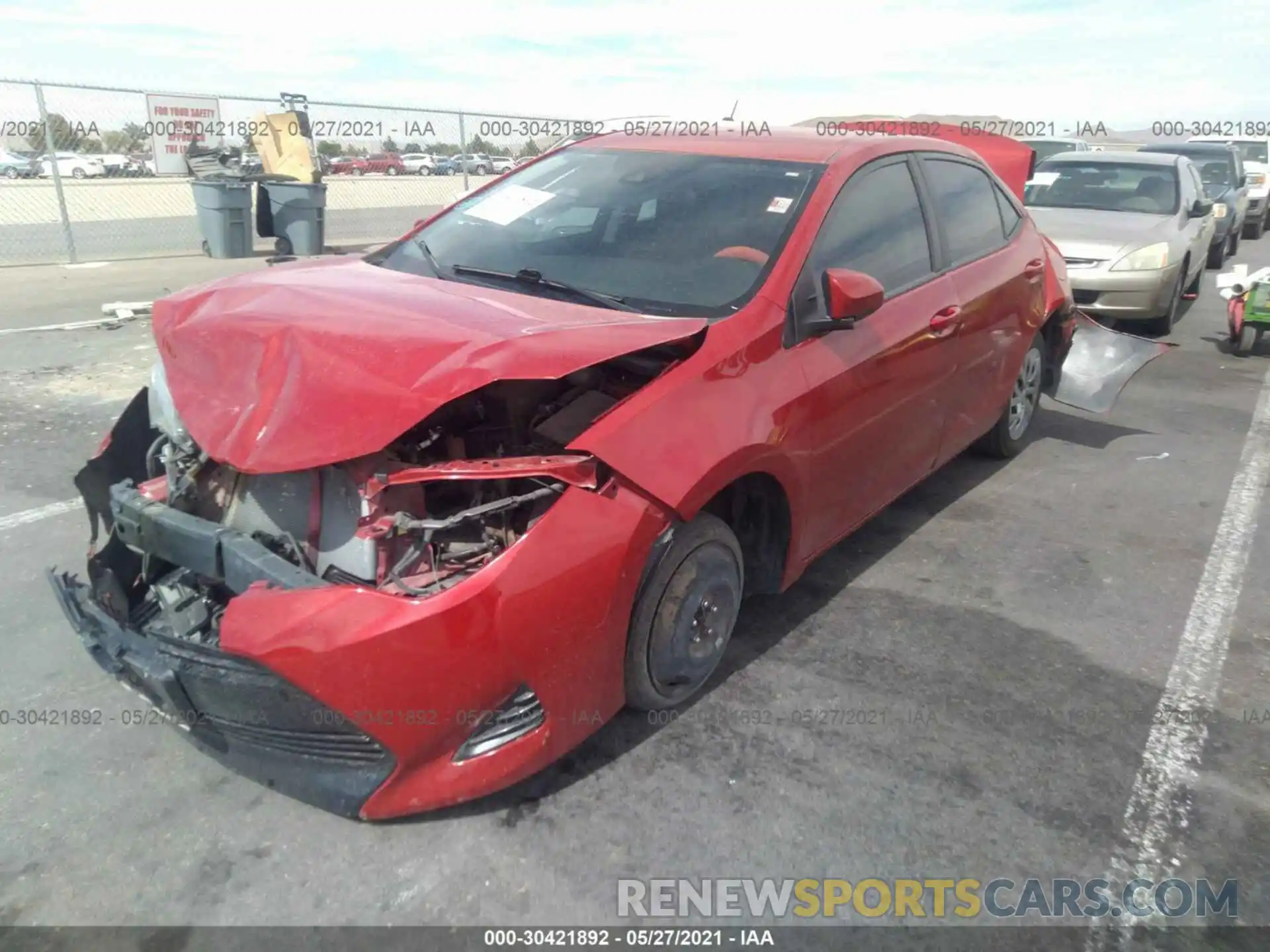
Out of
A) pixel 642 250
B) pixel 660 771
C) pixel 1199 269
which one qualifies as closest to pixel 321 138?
pixel 1199 269

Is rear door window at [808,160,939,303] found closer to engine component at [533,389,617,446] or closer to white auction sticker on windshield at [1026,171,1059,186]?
engine component at [533,389,617,446]

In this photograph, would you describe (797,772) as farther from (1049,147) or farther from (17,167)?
(17,167)

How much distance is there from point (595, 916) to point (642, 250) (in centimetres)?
218

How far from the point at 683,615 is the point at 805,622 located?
98 cm

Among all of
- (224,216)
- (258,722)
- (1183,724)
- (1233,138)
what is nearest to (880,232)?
(1183,724)

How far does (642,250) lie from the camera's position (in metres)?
3.47

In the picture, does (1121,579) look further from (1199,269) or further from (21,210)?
→ (21,210)

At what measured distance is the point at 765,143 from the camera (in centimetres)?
392

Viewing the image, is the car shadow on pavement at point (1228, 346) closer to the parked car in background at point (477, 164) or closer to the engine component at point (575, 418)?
the engine component at point (575, 418)

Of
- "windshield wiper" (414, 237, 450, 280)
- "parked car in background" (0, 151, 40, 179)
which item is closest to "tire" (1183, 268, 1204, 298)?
"windshield wiper" (414, 237, 450, 280)

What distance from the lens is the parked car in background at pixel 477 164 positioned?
18.0 meters

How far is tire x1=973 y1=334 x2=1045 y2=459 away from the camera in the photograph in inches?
213

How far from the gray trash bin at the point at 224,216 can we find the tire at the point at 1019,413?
10731 mm

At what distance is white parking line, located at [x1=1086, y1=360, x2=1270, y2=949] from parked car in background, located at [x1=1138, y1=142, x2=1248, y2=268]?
1080 cm
